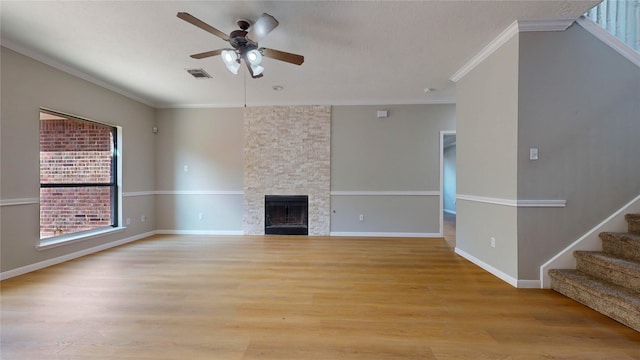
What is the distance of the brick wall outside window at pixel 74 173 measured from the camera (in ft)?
11.3

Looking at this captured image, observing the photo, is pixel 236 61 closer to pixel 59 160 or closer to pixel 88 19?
pixel 88 19

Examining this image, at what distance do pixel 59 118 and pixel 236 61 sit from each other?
115 inches

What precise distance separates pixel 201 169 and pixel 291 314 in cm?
398

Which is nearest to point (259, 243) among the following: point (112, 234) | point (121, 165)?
point (112, 234)

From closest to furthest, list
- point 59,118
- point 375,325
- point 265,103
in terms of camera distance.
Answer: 1. point 375,325
2. point 59,118
3. point 265,103

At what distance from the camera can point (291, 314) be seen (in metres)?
2.13

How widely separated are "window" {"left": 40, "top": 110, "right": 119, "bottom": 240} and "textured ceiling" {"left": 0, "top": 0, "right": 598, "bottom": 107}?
80cm

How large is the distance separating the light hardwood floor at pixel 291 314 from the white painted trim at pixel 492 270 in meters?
0.07

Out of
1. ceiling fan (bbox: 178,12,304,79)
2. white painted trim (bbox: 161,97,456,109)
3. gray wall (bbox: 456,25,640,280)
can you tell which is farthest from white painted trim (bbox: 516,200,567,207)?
white painted trim (bbox: 161,97,456,109)

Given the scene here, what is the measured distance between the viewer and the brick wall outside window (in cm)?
344

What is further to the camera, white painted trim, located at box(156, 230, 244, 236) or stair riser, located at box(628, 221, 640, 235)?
white painted trim, located at box(156, 230, 244, 236)

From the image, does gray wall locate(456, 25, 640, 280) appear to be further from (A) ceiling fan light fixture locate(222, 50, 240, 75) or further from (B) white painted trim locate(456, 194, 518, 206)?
(A) ceiling fan light fixture locate(222, 50, 240, 75)

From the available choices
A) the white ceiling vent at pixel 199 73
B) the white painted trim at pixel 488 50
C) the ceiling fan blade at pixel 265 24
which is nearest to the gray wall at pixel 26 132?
the white ceiling vent at pixel 199 73

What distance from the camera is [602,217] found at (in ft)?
8.48
